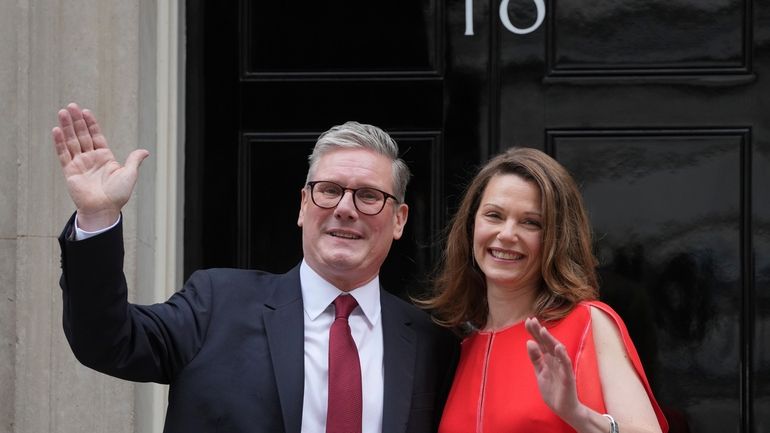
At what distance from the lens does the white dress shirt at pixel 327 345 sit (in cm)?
386

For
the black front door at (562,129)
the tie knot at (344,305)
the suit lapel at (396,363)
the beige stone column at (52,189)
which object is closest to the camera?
the suit lapel at (396,363)

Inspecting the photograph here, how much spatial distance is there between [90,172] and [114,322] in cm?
41

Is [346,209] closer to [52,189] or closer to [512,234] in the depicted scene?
[512,234]

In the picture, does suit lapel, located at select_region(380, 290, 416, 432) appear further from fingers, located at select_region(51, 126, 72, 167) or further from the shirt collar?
fingers, located at select_region(51, 126, 72, 167)

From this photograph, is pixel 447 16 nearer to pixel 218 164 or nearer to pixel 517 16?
pixel 517 16

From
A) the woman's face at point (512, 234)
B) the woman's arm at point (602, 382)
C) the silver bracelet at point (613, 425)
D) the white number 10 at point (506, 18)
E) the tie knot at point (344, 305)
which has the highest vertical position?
the white number 10 at point (506, 18)

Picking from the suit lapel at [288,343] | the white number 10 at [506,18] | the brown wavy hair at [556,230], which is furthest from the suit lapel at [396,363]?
the white number 10 at [506,18]

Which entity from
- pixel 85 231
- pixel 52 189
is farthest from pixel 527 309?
pixel 52 189

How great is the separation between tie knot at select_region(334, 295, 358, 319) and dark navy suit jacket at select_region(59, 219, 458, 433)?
12cm

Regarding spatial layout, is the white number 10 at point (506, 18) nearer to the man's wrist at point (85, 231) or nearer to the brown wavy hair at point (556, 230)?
the brown wavy hair at point (556, 230)

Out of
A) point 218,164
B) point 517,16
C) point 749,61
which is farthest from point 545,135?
point 218,164

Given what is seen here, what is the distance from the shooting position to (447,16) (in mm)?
5203

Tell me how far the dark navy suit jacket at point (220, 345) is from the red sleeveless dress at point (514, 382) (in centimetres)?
11

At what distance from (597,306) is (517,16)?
1.59 metres
